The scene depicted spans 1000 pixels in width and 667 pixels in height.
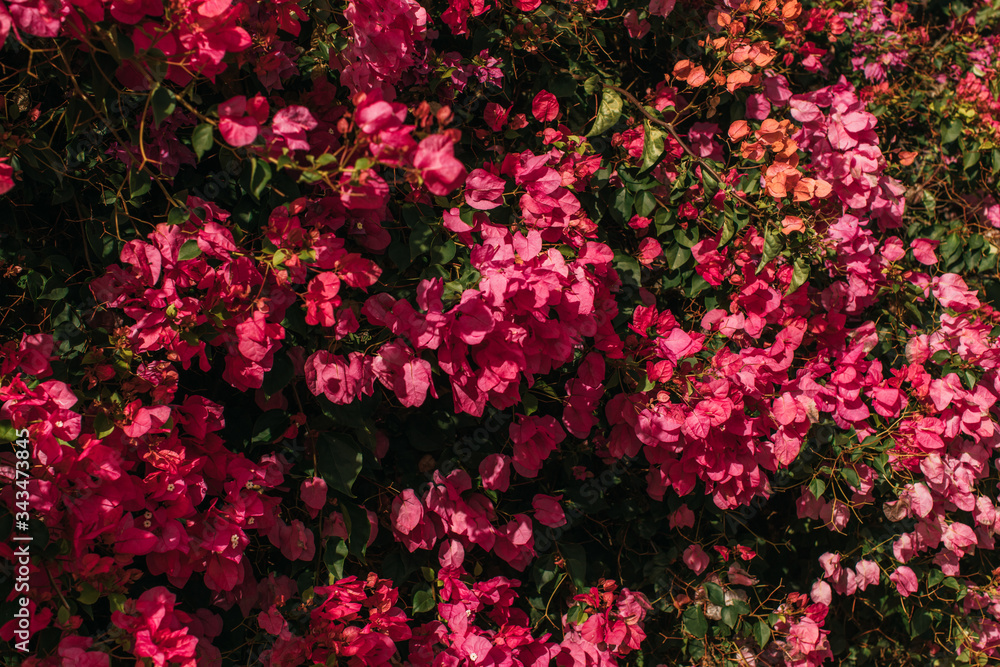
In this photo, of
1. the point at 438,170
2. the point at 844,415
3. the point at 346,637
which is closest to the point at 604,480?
the point at 844,415

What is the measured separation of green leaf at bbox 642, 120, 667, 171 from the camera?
5.22 feet

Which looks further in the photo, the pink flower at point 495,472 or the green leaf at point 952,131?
the green leaf at point 952,131

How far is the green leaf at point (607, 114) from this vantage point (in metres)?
1.59

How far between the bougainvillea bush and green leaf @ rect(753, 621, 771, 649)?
5 cm

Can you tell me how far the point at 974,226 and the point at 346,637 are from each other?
234cm

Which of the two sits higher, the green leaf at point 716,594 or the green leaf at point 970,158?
the green leaf at point 970,158

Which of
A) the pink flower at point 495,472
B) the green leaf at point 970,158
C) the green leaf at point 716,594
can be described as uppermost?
the green leaf at point 970,158

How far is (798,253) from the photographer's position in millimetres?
1683

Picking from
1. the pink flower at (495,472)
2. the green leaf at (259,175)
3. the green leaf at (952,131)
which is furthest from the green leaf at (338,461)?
the green leaf at (952,131)

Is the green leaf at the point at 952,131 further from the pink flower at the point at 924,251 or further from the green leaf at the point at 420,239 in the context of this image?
the green leaf at the point at 420,239

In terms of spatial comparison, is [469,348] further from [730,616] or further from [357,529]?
[730,616]

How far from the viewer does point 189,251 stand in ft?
3.98

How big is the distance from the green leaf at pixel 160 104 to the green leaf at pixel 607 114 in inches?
35.8

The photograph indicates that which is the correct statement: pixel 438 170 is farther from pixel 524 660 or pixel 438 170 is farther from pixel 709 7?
pixel 709 7
